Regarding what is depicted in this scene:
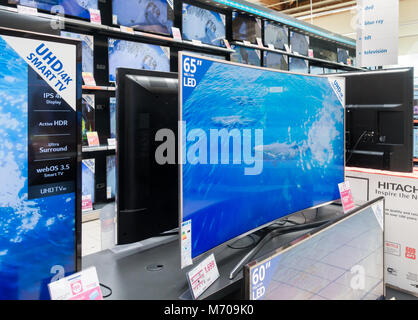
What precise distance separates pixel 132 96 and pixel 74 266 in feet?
1.87

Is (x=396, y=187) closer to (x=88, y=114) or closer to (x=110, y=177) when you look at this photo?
(x=110, y=177)

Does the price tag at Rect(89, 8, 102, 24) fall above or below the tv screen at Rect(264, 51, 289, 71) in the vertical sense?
below

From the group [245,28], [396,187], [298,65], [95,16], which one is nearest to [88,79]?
[95,16]

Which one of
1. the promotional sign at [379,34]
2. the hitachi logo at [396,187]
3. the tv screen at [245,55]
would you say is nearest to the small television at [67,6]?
the tv screen at [245,55]

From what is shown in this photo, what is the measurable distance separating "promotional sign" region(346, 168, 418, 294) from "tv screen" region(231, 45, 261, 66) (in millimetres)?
2577

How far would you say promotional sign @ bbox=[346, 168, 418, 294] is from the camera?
1936 mm

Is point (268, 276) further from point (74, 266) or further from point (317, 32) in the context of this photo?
point (317, 32)

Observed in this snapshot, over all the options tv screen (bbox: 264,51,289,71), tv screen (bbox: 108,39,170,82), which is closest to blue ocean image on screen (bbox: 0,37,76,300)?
tv screen (bbox: 108,39,170,82)

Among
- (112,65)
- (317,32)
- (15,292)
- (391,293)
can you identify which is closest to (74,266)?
(15,292)

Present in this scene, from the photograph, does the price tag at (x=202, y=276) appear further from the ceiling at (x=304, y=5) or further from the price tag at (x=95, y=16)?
the ceiling at (x=304, y=5)

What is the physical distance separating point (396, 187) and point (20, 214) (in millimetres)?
1923

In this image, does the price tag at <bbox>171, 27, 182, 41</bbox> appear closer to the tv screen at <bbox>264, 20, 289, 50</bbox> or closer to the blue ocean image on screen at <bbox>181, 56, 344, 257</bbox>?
the tv screen at <bbox>264, 20, 289, 50</bbox>

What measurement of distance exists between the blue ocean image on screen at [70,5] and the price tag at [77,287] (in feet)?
8.36

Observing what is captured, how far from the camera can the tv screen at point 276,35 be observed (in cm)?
467
